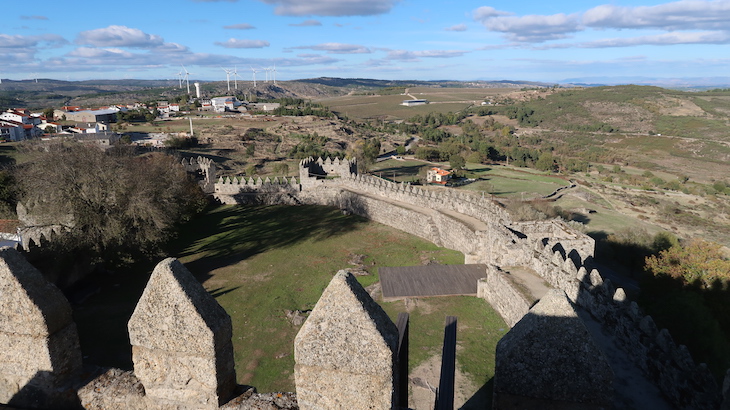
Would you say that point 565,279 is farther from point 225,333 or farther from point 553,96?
point 553,96

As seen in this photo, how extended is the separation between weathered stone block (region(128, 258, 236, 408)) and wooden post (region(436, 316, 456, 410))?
3.00m

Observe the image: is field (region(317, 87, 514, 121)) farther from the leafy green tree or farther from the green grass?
the green grass

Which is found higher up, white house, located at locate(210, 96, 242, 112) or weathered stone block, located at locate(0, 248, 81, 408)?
white house, located at locate(210, 96, 242, 112)

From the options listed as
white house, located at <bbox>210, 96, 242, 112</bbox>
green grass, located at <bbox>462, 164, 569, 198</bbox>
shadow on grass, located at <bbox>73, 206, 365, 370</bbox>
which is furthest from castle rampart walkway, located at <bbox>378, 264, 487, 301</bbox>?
white house, located at <bbox>210, 96, 242, 112</bbox>

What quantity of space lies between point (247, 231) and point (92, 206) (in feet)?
35.0

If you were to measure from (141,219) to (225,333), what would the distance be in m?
18.6

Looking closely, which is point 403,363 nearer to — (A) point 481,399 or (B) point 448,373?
(B) point 448,373

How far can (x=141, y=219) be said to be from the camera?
20109 millimetres

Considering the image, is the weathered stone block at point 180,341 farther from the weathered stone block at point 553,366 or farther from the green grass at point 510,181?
the green grass at point 510,181

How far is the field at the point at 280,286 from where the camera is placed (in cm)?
1348

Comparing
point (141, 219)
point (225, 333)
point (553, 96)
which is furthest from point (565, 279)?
point (553, 96)

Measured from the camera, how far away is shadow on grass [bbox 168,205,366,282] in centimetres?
2381

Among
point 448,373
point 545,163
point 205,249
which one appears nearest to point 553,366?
point 448,373

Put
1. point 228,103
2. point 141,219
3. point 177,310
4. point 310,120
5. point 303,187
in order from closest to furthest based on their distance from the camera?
1. point 177,310
2. point 141,219
3. point 303,187
4. point 310,120
5. point 228,103
